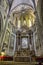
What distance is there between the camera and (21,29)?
24266 mm

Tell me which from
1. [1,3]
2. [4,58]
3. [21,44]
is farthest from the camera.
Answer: [21,44]

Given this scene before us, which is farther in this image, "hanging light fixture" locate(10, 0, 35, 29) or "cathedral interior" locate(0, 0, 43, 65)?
"hanging light fixture" locate(10, 0, 35, 29)

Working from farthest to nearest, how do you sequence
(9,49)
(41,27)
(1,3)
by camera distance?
1. (9,49)
2. (41,27)
3. (1,3)

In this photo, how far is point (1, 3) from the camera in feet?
58.4

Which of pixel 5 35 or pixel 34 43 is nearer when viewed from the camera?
pixel 5 35

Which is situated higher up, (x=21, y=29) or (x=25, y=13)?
(x=25, y=13)

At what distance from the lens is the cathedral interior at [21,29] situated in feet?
62.4

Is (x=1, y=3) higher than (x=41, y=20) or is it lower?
higher

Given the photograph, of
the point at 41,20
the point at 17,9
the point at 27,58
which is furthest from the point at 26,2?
the point at 27,58

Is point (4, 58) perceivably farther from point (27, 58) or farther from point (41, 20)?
point (41, 20)

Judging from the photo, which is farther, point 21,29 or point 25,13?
point 25,13

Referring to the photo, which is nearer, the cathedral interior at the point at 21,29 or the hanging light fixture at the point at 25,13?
the cathedral interior at the point at 21,29

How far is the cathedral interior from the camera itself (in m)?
19.0

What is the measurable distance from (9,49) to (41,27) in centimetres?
516
